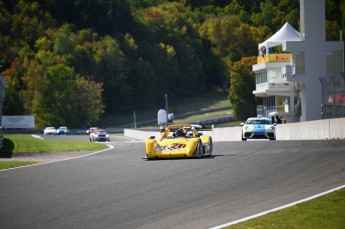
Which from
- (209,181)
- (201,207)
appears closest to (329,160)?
(209,181)

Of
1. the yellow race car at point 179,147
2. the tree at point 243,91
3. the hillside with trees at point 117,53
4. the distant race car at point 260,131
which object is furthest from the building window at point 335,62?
the yellow race car at point 179,147

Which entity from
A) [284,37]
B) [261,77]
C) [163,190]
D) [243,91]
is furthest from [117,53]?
[163,190]

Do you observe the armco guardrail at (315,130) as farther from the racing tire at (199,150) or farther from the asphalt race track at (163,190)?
the asphalt race track at (163,190)

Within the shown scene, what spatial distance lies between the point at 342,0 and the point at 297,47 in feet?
260

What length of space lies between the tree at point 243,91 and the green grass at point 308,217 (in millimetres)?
112828

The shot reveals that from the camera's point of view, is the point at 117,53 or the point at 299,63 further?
the point at 117,53

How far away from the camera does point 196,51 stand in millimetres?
177125

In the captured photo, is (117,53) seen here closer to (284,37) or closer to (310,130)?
(284,37)

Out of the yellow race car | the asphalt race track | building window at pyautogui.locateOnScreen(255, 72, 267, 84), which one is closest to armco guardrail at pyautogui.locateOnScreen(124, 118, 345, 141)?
the yellow race car

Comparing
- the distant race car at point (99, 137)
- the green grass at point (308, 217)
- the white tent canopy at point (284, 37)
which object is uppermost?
the white tent canopy at point (284, 37)

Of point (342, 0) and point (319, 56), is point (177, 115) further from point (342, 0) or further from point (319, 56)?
point (319, 56)

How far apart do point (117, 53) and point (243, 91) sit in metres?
25.1

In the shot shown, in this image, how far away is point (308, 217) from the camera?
14445 mm

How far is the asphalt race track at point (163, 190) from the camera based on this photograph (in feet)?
50.5
